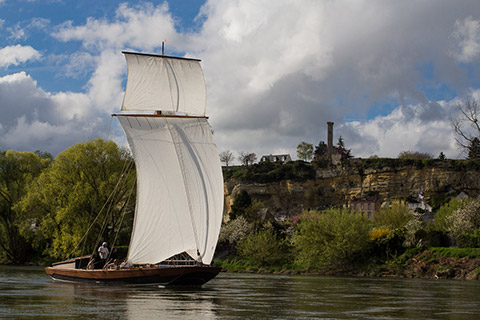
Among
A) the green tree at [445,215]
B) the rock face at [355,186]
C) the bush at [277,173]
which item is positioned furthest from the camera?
the bush at [277,173]

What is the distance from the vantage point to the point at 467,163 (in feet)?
302

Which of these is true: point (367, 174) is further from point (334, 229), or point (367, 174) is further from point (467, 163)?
point (334, 229)

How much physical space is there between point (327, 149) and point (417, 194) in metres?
32.1

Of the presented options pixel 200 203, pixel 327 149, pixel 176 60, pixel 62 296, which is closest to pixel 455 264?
pixel 200 203

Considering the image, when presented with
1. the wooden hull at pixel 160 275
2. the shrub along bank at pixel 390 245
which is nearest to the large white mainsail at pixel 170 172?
the wooden hull at pixel 160 275

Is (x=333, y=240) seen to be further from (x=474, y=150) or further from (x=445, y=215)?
(x=474, y=150)

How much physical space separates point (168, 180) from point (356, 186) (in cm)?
7121

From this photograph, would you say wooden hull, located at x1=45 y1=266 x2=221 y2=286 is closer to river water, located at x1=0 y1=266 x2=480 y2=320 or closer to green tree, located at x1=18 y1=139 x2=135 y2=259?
river water, located at x1=0 y1=266 x2=480 y2=320

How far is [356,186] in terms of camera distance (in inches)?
3939

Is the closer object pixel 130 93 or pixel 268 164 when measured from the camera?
pixel 130 93

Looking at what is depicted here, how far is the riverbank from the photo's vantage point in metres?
45.7

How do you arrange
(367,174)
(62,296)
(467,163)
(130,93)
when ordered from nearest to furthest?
(62,296) → (130,93) → (467,163) → (367,174)

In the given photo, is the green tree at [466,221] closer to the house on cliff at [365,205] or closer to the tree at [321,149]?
the house on cliff at [365,205]

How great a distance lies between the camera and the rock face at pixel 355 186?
3615 inches
